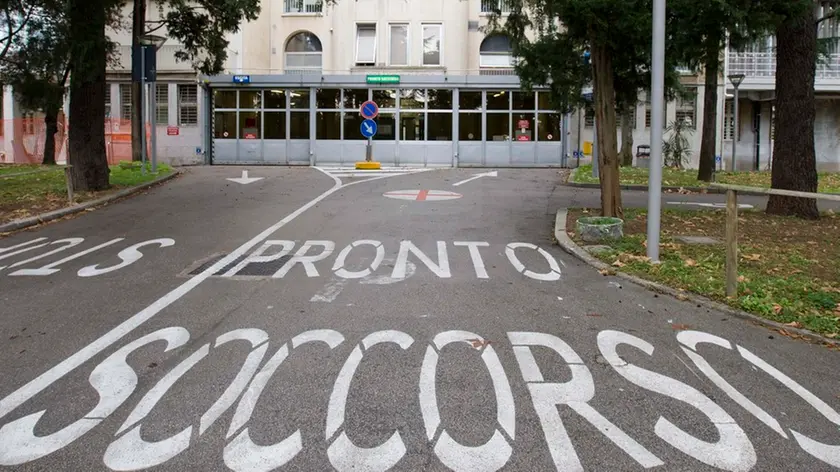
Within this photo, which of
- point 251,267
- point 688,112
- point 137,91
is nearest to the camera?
point 251,267

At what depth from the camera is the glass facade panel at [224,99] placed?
30.6m

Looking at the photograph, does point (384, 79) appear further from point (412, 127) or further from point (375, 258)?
point (375, 258)

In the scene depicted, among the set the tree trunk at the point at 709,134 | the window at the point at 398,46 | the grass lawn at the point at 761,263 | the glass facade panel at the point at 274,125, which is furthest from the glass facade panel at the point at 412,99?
the grass lawn at the point at 761,263

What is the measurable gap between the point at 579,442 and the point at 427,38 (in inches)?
1156

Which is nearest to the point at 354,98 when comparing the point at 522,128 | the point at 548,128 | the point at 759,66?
the point at 522,128

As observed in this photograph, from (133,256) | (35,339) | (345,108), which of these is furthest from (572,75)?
(345,108)

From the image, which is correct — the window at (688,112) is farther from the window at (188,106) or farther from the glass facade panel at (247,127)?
the window at (188,106)

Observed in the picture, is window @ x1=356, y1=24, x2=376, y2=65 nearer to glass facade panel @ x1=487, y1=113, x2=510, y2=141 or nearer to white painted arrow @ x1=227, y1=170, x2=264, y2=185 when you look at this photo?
glass facade panel @ x1=487, y1=113, x2=510, y2=141

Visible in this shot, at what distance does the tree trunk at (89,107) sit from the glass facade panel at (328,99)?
1388 centimetres

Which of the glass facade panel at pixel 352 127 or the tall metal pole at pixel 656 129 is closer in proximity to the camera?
the tall metal pole at pixel 656 129

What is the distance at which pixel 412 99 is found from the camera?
29.8 meters

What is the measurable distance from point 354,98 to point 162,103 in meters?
8.44

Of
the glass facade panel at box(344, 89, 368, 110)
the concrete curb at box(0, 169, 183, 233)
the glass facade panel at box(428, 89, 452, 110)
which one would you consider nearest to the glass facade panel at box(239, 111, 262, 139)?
the glass facade panel at box(344, 89, 368, 110)

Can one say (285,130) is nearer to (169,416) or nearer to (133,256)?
(133,256)
